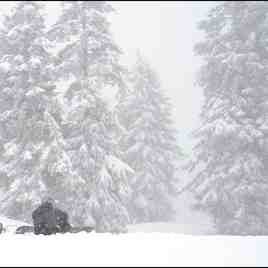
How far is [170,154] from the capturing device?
46312mm

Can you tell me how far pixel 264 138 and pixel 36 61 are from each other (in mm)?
12229

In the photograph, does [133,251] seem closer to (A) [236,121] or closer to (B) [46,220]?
(B) [46,220]

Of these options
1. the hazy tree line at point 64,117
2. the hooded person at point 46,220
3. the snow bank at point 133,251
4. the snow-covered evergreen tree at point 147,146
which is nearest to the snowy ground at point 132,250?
the snow bank at point 133,251

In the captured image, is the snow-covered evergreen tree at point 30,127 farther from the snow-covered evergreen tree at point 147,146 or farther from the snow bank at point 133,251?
the snow-covered evergreen tree at point 147,146

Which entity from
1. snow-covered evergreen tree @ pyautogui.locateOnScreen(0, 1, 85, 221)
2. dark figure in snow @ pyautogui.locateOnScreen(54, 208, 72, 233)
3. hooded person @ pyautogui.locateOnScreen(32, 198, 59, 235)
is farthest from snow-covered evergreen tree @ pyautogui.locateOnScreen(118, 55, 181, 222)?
hooded person @ pyautogui.locateOnScreen(32, 198, 59, 235)

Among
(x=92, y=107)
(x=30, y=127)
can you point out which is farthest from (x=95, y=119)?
(x=30, y=127)

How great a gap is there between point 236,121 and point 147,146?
15.7 metres

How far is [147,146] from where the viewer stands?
43.8 meters

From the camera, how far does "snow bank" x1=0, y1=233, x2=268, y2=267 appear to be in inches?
425

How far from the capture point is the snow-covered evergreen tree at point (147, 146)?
140 feet

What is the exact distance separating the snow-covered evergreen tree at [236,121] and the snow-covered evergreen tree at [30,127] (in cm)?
808

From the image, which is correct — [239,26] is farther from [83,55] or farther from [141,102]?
[141,102]

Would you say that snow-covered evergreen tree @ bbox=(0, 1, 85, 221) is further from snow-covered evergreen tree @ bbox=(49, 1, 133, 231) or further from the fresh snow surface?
the fresh snow surface

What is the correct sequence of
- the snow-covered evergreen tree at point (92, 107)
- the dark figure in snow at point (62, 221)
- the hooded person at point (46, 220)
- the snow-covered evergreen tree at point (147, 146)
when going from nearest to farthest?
the hooded person at point (46, 220)
the dark figure in snow at point (62, 221)
the snow-covered evergreen tree at point (92, 107)
the snow-covered evergreen tree at point (147, 146)
